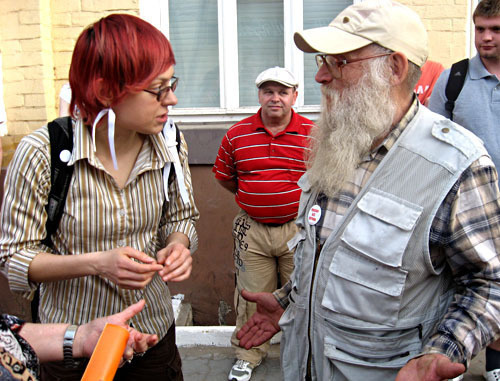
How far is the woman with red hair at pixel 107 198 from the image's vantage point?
69.0 inches

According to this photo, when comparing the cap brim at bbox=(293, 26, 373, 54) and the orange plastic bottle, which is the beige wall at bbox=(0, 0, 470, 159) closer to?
the cap brim at bbox=(293, 26, 373, 54)

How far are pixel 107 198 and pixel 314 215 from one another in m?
0.79

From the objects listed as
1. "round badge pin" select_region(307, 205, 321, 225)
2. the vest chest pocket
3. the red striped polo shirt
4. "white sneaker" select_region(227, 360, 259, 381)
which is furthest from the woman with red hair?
"white sneaker" select_region(227, 360, 259, 381)

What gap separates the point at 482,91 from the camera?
3.22m

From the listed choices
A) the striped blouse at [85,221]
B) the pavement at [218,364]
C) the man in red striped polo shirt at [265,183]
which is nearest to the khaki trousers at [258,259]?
the man in red striped polo shirt at [265,183]

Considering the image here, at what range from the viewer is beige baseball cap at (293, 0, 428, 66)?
1.70 m

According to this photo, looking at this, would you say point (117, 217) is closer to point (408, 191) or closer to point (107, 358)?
point (107, 358)

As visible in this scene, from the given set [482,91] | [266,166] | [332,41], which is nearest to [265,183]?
[266,166]

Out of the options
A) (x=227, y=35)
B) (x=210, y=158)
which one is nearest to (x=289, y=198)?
(x=210, y=158)

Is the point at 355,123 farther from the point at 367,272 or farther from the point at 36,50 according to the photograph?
the point at 36,50

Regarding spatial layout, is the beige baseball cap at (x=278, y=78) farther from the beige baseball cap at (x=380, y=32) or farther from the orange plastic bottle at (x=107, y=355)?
the orange plastic bottle at (x=107, y=355)

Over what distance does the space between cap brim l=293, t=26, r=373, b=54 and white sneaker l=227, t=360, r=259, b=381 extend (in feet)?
9.31

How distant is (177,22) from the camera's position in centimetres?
→ 488

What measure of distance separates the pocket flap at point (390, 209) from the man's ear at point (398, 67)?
43cm
